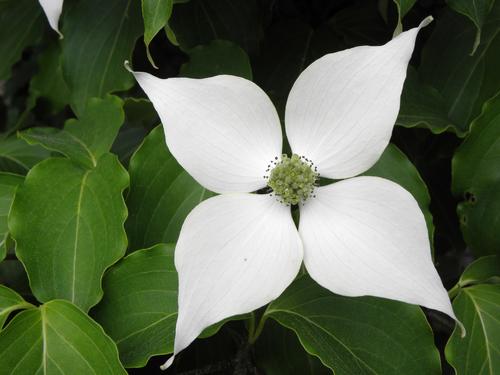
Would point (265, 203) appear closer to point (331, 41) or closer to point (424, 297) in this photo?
point (424, 297)

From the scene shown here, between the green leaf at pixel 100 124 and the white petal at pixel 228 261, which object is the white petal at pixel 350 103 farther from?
the green leaf at pixel 100 124

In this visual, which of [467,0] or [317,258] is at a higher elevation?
[467,0]

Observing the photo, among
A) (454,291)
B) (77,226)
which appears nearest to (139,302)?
(77,226)

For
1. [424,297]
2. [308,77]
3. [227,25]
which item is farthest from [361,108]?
[227,25]

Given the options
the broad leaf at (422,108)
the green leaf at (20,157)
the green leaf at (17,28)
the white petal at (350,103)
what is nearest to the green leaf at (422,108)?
the broad leaf at (422,108)

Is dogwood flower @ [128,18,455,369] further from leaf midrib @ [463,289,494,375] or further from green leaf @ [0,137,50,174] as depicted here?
green leaf @ [0,137,50,174]

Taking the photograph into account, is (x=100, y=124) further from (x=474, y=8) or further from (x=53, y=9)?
(x=474, y=8)
